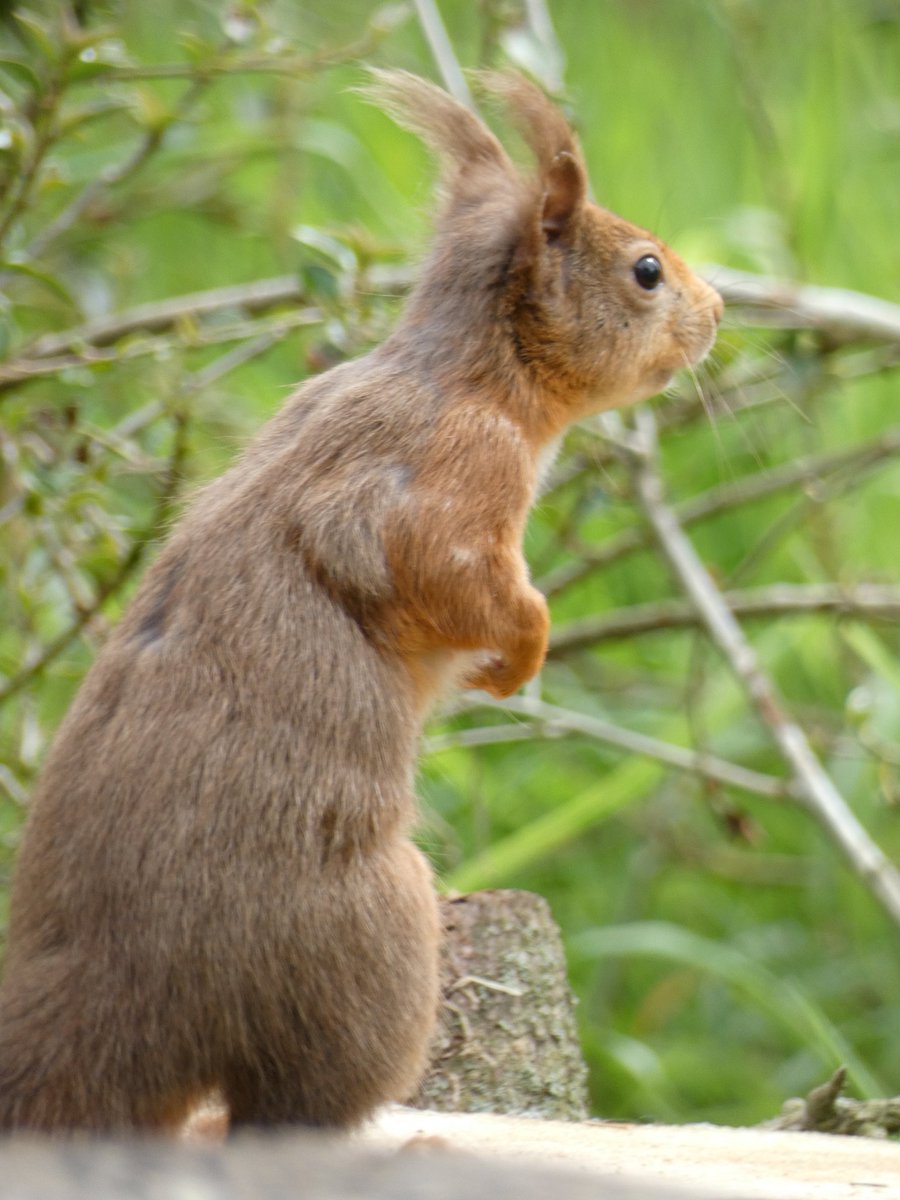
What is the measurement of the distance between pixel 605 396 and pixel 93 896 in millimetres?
1069

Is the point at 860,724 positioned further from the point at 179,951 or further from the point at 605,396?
the point at 179,951

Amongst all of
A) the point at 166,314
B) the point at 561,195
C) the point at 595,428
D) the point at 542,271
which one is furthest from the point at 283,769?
the point at 166,314

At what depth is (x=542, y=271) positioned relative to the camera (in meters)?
2.35

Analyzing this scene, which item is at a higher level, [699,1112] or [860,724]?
[860,724]

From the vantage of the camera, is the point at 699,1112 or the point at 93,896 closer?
the point at 93,896

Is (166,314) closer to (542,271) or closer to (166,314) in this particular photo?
(166,314)

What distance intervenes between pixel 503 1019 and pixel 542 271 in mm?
1138

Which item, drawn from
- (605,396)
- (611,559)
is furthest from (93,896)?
(611,559)

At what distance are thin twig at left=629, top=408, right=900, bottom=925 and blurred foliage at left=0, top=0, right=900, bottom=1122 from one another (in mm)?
106

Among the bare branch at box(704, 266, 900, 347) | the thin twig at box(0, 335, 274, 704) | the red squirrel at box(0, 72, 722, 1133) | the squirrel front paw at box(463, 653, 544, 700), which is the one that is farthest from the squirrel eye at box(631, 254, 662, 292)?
the bare branch at box(704, 266, 900, 347)

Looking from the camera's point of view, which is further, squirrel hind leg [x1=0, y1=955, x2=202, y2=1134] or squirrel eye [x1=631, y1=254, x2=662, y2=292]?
squirrel eye [x1=631, y1=254, x2=662, y2=292]

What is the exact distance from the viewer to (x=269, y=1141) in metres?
1.74

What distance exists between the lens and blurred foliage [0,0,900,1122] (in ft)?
10.0

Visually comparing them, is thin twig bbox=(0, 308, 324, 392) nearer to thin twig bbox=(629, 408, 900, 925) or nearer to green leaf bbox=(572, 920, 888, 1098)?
thin twig bbox=(629, 408, 900, 925)
